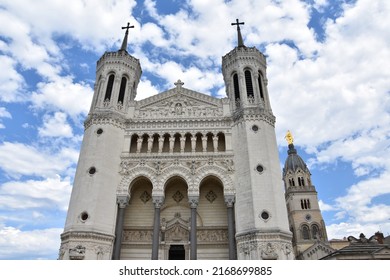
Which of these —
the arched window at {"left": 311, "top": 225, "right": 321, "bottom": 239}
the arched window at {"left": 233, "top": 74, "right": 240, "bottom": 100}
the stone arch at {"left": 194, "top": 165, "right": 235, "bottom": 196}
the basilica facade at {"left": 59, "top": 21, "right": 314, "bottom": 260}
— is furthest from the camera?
the arched window at {"left": 311, "top": 225, "right": 321, "bottom": 239}

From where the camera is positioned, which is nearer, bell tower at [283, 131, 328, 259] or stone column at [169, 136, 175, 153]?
stone column at [169, 136, 175, 153]

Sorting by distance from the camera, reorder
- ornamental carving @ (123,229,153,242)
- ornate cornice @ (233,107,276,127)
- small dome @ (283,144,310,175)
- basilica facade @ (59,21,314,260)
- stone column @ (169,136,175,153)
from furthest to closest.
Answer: small dome @ (283,144,310,175), ornate cornice @ (233,107,276,127), stone column @ (169,136,175,153), ornamental carving @ (123,229,153,242), basilica facade @ (59,21,314,260)

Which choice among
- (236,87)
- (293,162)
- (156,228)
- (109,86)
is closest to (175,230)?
(156,228)

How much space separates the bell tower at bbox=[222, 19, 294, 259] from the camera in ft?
61.2

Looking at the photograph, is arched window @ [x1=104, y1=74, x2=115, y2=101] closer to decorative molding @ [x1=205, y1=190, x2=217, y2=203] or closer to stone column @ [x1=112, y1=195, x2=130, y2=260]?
stone column @ [x1=112, y1=195, x2=130, y2=260]

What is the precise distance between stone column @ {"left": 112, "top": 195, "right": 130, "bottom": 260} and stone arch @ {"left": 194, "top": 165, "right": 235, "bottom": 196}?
541 centimetres

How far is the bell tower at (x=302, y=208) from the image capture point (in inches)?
2247

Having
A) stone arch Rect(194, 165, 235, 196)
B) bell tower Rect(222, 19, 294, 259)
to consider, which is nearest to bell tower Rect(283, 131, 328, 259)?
bell tower Rect(222, 19, 294, 259)

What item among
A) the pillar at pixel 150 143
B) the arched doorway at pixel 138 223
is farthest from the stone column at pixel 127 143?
the arched doorway at pixel 138 223

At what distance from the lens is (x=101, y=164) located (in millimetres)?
21547

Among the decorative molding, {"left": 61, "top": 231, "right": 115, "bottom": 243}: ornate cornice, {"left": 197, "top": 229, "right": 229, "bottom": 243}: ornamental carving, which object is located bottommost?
{"left": 61, "top": 231, "right": 115, "bottom": 243}: ornate cornice

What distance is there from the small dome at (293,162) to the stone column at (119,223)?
54.0m

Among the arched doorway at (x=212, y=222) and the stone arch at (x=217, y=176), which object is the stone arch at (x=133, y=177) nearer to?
the stone arch at (x=217, y=176)

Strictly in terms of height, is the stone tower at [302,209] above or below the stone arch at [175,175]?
above
